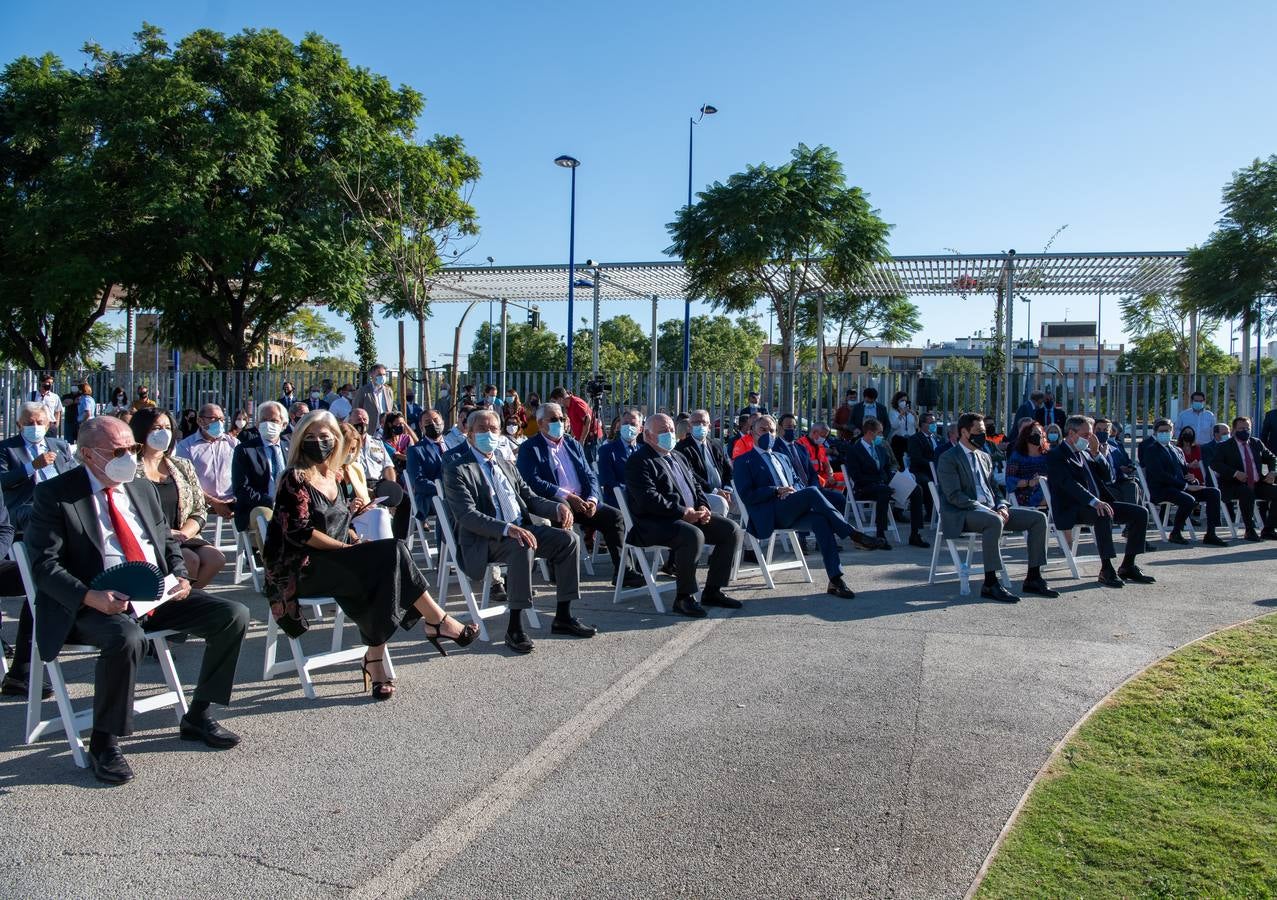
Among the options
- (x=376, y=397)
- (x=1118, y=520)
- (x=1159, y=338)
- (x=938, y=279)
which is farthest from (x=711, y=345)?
(x=1118, y=520)

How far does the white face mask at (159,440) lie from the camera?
20.2 ft

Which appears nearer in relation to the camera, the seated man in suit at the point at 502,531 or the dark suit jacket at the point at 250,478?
the seated man in suit at the point at 502,531

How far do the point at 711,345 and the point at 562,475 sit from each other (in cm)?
6156

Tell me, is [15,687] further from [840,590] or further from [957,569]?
[957,569]

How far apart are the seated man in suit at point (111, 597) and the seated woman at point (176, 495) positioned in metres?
1.15

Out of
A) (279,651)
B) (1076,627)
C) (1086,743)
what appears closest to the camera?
(1086,743)

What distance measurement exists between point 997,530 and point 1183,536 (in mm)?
5374

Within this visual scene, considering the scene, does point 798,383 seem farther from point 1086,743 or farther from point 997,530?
point 1086,743

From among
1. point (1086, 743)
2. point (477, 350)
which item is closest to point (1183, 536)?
point (1086, 743)

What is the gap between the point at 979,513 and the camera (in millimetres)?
8531

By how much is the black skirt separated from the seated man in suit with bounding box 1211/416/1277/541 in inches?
426

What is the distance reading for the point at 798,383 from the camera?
18.1 meters

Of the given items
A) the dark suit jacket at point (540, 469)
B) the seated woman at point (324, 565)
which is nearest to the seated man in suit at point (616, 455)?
the dark suit jacket at point (540, 469)

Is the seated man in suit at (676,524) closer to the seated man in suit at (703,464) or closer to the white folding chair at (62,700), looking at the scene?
the seated man in suit at (703,464)
